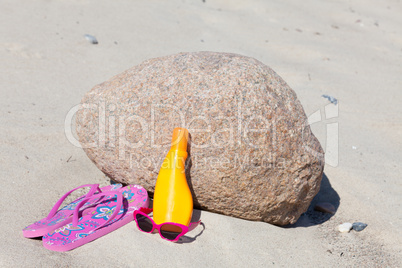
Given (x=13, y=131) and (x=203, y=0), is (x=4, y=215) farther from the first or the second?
(x=203, y=0)

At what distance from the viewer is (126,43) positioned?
655 centimetres

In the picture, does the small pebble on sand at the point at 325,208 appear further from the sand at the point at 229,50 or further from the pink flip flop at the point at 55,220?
the pink flip flop at the point at 55,220

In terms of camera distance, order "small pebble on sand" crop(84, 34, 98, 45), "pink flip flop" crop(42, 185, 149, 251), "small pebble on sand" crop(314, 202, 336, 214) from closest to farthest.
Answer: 1. "pink flip flop" crop(42, 185, 149, 251)
2. "small pebble on sand" crop(314, 202, 336, 214)
3. "small pebble on sand" crop(84, 34, 98, 45)

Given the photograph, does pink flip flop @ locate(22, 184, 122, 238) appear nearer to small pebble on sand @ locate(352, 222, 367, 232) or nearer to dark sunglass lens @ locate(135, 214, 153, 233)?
dark sunglass lens @ locate(135, 214, 153, 233)

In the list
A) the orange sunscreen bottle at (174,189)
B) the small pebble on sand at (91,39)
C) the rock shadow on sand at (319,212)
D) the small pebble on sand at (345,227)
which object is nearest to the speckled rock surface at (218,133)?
the orange sunscreen bottle at (174,189)

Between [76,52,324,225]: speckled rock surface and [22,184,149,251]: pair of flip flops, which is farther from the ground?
[76,52,324,225]: speckled rock surface

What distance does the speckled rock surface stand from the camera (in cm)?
299

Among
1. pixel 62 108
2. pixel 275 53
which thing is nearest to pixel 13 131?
pixel 62 108

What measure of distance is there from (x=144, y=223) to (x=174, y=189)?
363 mm

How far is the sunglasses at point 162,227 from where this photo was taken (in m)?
2.84

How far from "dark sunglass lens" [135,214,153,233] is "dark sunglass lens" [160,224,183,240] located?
132 mm

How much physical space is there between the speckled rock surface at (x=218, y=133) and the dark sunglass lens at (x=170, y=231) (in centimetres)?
30

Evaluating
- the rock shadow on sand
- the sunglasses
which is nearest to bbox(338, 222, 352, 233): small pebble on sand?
the rock shadow on sand

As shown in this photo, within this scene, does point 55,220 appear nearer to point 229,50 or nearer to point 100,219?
point 100,219
